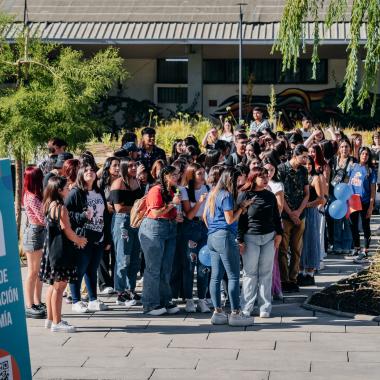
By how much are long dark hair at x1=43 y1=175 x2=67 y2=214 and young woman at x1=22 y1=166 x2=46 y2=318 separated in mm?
736

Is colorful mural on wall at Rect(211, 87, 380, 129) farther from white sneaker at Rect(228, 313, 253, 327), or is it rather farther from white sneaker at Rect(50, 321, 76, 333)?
white sneaker at Rect(50, 321, 76, 333)

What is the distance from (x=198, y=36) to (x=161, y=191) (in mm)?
21816

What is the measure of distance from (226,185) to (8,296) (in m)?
5.49

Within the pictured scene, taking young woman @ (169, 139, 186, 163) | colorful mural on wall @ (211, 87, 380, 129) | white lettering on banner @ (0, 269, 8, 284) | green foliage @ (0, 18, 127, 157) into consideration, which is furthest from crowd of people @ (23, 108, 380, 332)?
colorful mural on wall @ (211, 87, 380, 129)

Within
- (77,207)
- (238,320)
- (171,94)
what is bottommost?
(238,320)

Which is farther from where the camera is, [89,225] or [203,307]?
[203,307]

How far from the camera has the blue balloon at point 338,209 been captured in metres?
15.4

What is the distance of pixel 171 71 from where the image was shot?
36.2m

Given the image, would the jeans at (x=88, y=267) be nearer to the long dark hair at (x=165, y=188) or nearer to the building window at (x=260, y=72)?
the long dark hair at (x=165, y=188)

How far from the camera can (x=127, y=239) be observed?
12.6 metres

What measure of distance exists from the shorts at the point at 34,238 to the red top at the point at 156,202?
123 centimetres

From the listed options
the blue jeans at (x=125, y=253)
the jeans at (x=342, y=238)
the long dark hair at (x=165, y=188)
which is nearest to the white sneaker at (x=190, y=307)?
the blue jeans at (x=125, y=253)

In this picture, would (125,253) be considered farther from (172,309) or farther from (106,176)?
(106,176)

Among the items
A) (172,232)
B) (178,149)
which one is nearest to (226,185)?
(172,232)
